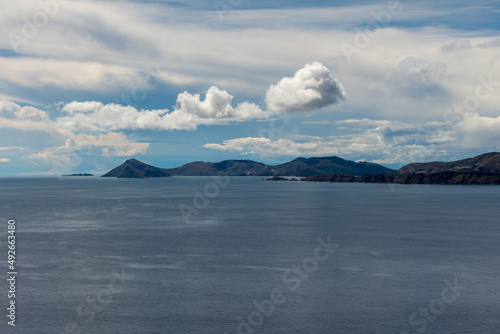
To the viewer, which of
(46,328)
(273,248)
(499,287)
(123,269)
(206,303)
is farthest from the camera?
(273,248)

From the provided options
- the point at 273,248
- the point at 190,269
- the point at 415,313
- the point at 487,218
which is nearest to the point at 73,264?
the point at 190,269

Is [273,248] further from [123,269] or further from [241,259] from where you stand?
[123,269]

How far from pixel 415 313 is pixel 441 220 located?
72.9 meters

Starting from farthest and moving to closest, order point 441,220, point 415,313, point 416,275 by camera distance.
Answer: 1. point 441,220
2. point 416,275
3. point 415,313

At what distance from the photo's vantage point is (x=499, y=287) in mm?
43844

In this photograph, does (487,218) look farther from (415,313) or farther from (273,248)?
(415,313)

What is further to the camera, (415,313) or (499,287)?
(499,287)

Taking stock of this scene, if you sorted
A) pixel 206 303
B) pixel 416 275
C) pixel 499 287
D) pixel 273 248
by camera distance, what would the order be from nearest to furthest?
pixel 206 303
pixel 499 287
pixel 416 275
pixel 273 248

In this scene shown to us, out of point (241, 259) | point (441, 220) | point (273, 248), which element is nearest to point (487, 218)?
point (441, 220)

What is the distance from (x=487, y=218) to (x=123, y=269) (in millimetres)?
93619

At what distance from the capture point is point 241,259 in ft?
190

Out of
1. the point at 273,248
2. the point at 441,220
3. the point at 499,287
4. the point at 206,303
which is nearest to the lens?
the point at 206,303

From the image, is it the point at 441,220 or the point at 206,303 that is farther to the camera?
the point at 441,220

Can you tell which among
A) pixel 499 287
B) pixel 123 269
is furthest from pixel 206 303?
pixel 499 287
